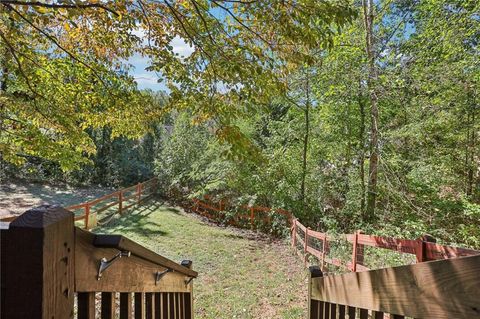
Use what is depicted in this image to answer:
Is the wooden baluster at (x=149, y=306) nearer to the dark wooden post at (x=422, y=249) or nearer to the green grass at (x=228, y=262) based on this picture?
the dark wooden post at (x=422, y=249)

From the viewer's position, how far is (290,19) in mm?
2631

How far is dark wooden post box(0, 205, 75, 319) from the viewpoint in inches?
26.2

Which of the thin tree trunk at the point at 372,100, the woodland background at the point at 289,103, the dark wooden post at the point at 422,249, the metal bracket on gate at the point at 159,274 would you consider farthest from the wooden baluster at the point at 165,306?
the thin tree trunk at the point at 372,100

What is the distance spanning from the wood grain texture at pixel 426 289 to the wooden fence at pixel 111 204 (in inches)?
365

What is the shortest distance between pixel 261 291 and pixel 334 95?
20.9 feet

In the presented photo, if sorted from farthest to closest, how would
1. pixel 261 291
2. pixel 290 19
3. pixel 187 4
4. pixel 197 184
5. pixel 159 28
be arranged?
1. pixel 197 184
2. pixel 261 291
3. pixel 159 28
4. pixel 187 4
5. pixel 290 19

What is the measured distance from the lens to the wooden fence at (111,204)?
9.41 m

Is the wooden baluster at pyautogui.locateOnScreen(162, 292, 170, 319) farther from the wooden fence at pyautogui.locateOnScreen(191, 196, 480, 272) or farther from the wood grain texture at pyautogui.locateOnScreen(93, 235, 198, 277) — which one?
the wooden fence at pyautogui.locateOnScreen(191, 196, 480, 272)

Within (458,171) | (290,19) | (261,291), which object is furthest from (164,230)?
(458,171)

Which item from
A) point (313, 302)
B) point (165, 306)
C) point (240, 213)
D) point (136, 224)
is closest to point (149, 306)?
point (165, 306)

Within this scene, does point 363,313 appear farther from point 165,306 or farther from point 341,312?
point 165,306

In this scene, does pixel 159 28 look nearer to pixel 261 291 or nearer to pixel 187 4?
pixel 187 4

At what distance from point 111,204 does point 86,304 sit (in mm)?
11390

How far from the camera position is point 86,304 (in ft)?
3.09
